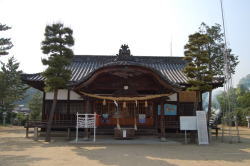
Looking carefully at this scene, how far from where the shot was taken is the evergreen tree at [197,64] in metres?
14.4

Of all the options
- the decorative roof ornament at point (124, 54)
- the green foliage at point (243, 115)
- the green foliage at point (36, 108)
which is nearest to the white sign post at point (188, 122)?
the decorative roof ornament at point (124, 54)

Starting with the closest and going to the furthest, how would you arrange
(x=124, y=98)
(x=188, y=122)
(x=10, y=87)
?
(x=188, y=122) → (x=124, y=98) → (x=10, y=87)

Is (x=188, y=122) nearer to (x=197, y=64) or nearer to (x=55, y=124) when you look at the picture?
(x=197, y=64)

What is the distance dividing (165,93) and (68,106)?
7.11m

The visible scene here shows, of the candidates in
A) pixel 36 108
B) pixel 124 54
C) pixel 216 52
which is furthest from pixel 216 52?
pixel 36 108

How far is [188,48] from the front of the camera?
48.8 ft

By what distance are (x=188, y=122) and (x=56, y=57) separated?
345 inches

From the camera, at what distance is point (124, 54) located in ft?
52.4

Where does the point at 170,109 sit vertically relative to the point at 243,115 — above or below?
above

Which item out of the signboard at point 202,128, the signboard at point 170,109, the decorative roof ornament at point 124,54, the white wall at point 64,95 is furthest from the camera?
the signboard at point 170,109

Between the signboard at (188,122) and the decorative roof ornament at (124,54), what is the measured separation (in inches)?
212

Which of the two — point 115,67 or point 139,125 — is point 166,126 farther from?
point 115,67

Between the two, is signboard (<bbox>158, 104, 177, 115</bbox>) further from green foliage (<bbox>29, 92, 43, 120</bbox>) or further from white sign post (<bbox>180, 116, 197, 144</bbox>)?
green foliage (<bbox>29, 92, 43, 120</bbox>)

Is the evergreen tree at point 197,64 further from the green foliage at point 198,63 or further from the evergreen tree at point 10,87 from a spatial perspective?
the evergreen tree at point 10,87
